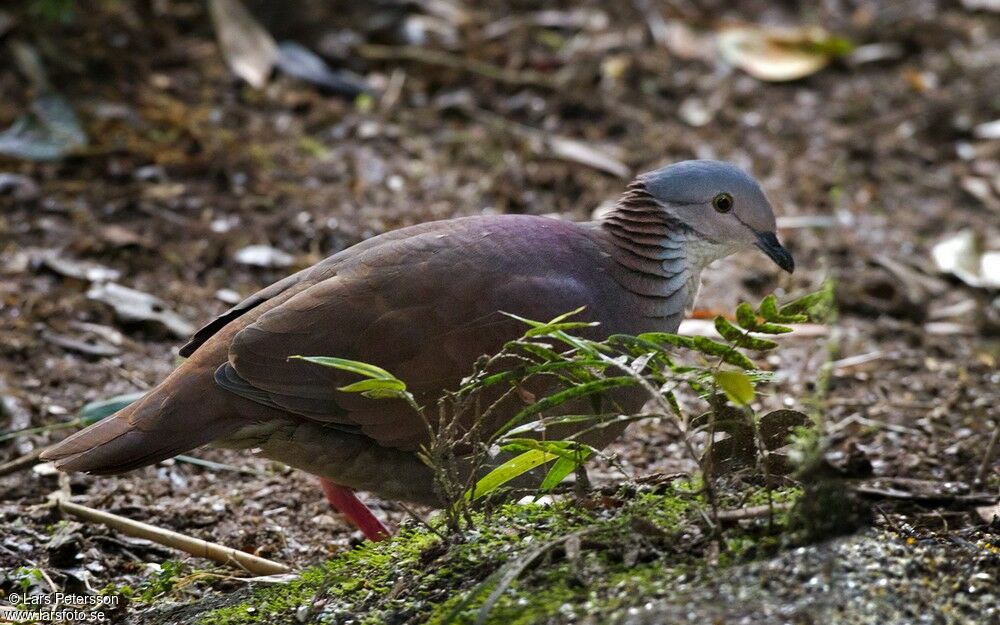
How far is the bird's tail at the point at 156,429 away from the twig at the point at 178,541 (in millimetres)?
374

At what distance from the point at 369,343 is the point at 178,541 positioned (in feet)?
2.75

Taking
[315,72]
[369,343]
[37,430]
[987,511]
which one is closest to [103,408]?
[37,430]

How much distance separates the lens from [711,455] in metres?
2.81

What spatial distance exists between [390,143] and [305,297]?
3016 mm

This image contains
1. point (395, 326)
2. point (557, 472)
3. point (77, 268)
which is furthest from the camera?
point (77, 268)

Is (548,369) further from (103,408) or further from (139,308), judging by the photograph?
(139,308)

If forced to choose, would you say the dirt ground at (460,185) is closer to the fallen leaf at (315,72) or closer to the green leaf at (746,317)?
the fallen leaf at (315,72)

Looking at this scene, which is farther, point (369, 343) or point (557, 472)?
point (369, 343)

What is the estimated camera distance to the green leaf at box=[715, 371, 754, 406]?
8.11 ft

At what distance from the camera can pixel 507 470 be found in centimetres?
297

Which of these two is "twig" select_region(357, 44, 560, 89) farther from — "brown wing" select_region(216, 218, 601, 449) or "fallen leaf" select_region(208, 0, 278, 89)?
"brown wing" select_region(216, 218, 601, 449)

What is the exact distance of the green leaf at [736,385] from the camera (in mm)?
2471

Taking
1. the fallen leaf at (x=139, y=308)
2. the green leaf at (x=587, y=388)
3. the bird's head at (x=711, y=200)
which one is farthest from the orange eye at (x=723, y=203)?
the fallen leaf at (x=139, y=308)

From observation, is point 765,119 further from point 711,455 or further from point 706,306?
point 711,455
